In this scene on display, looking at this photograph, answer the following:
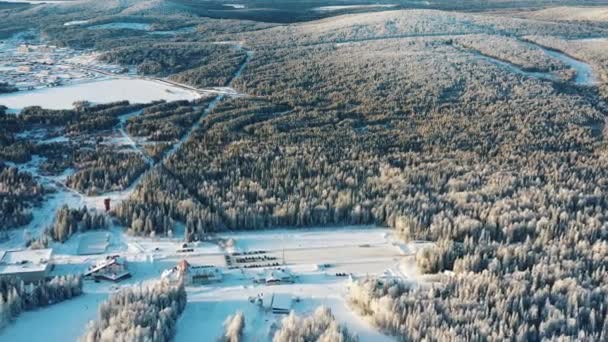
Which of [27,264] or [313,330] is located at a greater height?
[27,264]

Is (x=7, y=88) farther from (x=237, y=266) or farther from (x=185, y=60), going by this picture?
(x=237, y=266)

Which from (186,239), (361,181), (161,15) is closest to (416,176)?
(361,181)

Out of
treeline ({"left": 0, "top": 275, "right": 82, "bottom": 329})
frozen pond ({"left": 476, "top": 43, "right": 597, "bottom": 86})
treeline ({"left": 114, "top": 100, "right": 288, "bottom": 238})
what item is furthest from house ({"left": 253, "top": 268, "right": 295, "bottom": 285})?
frozen pond ({"left": 476, "top": 43, "right": 597, "bottom": 86})

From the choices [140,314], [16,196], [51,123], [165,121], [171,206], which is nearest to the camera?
[140,314]

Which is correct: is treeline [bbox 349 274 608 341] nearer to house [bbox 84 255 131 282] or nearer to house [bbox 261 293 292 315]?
house [bbox 261 293 292 315]

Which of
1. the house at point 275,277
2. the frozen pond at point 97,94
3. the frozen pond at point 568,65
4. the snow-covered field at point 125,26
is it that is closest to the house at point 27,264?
the house at point 275,277

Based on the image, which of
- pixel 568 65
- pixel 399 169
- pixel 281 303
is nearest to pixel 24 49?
pixel 399 169

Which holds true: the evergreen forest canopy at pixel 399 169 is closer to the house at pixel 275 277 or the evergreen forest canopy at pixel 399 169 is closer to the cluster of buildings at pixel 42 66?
the house at pixel 275 277
